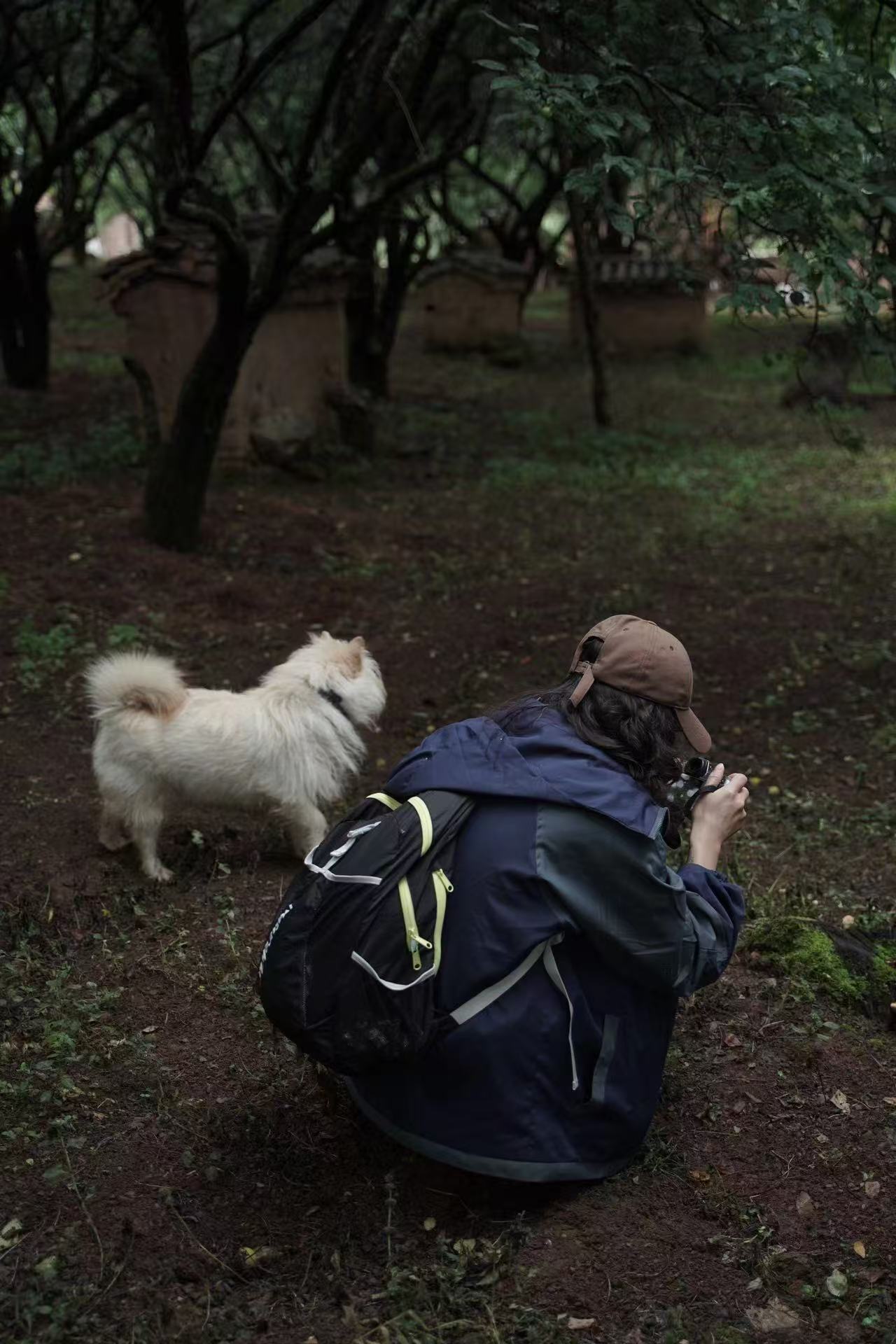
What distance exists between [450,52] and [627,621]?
33.0 feet

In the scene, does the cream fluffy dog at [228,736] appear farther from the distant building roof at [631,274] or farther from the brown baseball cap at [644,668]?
the distant building roof at [631,274]

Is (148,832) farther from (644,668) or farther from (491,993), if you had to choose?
(644,668)

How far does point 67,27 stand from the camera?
13.2 meters

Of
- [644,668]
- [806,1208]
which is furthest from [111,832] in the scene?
[806,1208]

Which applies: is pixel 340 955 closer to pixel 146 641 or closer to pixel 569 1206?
pixel 569 1206

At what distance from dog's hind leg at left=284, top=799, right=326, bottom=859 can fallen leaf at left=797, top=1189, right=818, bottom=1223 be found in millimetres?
2227

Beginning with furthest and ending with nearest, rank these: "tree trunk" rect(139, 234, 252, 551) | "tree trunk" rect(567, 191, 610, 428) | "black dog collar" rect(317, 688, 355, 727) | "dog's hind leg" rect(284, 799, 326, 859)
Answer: "tree trunk" rect(567, 191, 610, 428)
"tree trunk" rect(139, 234, 252, 551)
"dog's hind leg" rect(284, 799, 326, 859)
"black dog collar" rect(317, 688, 355, 727)

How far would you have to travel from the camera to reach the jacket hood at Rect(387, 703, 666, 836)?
282 centimetres

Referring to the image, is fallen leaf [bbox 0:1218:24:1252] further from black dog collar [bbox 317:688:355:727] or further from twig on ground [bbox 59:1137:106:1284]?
black dog collar [bbox 317:688:355:727]

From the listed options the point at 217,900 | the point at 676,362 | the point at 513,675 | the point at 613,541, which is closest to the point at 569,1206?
the point at 217,900

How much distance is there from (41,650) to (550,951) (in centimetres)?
514

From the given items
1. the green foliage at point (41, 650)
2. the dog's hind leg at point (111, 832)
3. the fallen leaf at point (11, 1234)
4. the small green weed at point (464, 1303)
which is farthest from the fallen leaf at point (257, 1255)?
the green foliage at point (41, 650)

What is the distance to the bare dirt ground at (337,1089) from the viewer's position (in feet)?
9.62

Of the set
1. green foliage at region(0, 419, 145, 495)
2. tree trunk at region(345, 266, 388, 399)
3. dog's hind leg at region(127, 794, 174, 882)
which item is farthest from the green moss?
tree trunk at region(345, 266, 388, 399)
